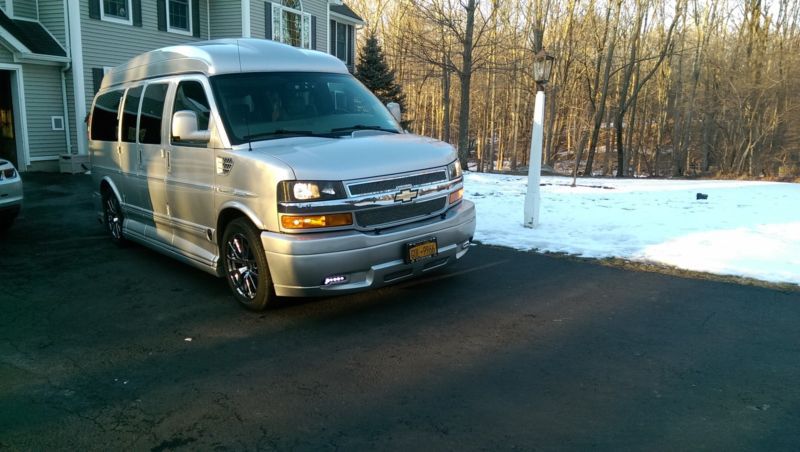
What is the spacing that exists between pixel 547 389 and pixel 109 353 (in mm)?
3136

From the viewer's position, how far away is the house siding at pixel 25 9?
52.6ft

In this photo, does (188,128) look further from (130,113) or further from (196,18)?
(196,18)

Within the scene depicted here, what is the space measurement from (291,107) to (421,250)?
6.33 feet

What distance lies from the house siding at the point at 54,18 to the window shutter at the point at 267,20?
6.98m

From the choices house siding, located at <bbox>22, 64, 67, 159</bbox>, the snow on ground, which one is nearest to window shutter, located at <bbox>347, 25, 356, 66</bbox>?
house siding, located at <bbox>22, 64, 67, 159</bbox>

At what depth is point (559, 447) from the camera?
9.46ft

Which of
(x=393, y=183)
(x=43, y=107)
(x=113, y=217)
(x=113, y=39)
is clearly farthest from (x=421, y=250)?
(x=113, y=39)

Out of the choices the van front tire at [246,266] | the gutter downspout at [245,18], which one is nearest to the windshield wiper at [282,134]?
the van front tire at [246,266]

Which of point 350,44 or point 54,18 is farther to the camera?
point 350,44

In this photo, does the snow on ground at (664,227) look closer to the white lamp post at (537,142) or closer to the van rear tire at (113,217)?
the white lamp post at (537,142)

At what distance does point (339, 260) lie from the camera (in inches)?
170

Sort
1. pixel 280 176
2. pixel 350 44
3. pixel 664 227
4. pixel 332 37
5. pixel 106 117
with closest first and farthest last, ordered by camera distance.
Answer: pixel 280 176 → pixel 106 117 → pixel 664 227 → pixel 332 37 → pixel 350 44

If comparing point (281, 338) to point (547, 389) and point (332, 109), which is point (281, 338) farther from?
point (332, 109)

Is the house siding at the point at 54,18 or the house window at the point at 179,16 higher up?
the house window at the point at 179,16
